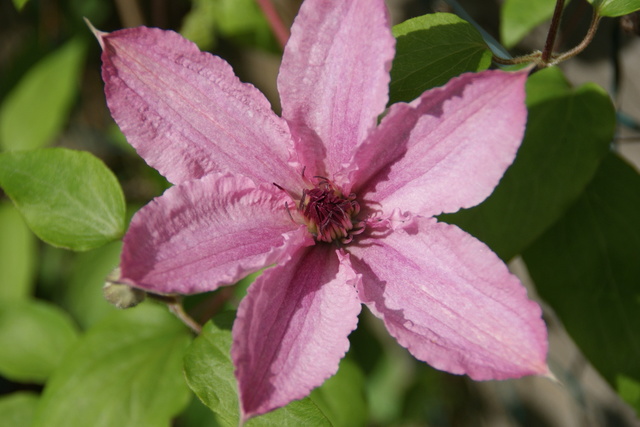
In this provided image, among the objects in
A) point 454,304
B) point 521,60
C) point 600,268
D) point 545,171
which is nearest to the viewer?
point 454,304

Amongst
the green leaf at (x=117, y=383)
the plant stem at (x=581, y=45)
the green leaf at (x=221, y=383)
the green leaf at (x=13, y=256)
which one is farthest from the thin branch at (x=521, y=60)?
the green leaf at (x=13, y=256)

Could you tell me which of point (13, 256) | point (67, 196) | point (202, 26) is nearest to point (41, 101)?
point (13, 256)

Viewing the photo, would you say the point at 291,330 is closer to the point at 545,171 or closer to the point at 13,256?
the point at 545,171

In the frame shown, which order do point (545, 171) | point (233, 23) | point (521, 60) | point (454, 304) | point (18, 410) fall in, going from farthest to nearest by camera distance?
1. point (233, 23)
2. point (18, 410)
3. point (545, 171)
4. point (521, 60)
5. point (454, 304)

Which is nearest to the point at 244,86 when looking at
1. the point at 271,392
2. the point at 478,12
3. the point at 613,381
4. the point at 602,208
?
the point at 271,392

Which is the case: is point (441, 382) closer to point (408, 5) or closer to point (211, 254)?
point (408, 5)

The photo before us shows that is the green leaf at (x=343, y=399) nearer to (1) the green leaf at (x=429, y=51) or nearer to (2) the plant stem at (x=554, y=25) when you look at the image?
(1) the green leaf at (x=429, y=51)
